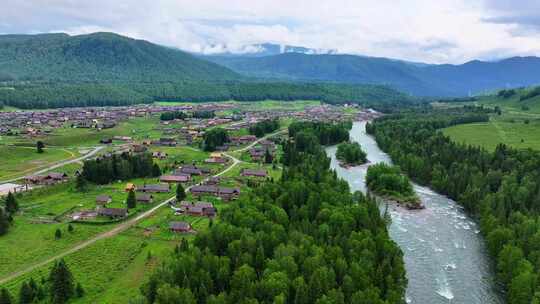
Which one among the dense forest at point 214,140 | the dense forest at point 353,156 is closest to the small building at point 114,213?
the dense forest at point 214,140

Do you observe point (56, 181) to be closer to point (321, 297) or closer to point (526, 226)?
point (321, 297)

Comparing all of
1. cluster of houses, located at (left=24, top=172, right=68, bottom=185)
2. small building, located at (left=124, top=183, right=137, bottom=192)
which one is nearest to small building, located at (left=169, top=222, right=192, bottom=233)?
small building, located at (left=124, top=183, right=137, bottom=192)

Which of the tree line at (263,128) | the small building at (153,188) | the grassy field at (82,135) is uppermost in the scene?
the tree line at (263,128)

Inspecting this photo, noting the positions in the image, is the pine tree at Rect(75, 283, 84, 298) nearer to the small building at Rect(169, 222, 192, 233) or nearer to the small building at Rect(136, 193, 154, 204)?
the small building at Rect(169, 222, 192, 233)

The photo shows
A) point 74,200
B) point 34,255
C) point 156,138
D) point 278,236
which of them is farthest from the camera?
point 156,138

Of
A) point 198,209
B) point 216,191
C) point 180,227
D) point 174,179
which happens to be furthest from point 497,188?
point 174,179

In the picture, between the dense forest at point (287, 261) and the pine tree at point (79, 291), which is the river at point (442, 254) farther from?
the pine tree at point (79, 291)

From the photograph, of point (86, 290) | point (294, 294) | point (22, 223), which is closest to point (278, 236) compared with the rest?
point (294, 294)
